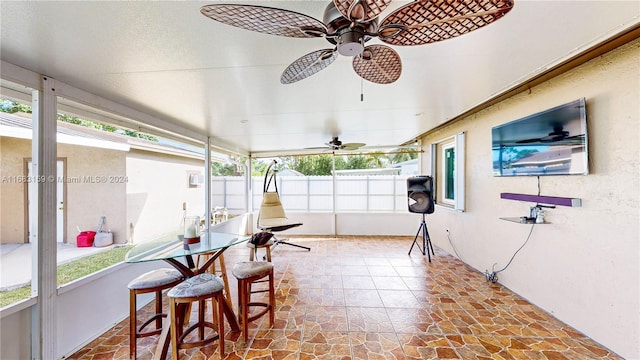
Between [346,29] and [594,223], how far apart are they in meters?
2.47

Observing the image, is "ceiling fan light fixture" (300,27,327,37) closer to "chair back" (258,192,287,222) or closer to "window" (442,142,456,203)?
"chair back" (258,192,287,222)

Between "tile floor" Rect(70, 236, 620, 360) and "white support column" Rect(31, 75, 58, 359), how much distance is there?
0.30 meters

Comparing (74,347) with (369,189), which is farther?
(369,189)

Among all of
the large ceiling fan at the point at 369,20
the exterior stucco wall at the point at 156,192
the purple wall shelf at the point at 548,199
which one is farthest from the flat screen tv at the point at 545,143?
the exterior stucco wall at the point at 156,192

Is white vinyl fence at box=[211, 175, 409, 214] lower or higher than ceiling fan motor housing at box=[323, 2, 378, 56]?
lower

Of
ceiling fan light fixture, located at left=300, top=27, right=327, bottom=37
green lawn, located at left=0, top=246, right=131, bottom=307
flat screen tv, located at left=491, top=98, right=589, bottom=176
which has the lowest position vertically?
green lawn, located at left=0, top=246, right=131, bottom=307

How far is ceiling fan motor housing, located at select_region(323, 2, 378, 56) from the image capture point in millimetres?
1021

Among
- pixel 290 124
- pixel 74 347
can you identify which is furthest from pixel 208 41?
pixel 74 347

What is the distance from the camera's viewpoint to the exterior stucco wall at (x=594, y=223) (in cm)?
169

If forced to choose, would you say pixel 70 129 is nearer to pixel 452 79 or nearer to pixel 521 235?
pixel 452 79

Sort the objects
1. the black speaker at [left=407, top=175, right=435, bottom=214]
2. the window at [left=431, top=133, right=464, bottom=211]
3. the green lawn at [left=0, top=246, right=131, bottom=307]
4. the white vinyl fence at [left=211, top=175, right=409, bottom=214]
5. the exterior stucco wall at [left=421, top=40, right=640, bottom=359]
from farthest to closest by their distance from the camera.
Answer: the white vinyl fence at [left=211, top=175, right=409, bottom=214], the window at [left=431, top=133, right=464, bottom=211], the black speaker at [left=407, top=175, right=435, bottom=214], the green lawn at [left=0, top=246, right=131, bottom=307], the exterior stucco wall at [left=421, top=40, right=640, bottom=359]

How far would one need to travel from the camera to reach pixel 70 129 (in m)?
3.83

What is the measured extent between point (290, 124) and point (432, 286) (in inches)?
114

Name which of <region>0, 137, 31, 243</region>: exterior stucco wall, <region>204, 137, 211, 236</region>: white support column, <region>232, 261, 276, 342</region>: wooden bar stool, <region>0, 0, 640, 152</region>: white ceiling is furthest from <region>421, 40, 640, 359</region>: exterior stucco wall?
<region>0, 137, 31, 243</region>: exterior stucco wall
